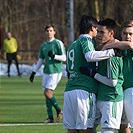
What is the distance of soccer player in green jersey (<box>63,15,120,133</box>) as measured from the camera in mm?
9898

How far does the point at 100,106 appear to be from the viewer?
32.9 ft

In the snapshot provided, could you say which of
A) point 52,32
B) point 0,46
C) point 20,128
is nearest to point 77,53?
point 20,128

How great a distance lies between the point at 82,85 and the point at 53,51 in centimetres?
605

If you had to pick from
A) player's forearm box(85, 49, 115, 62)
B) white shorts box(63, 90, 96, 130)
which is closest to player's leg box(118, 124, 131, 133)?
white shorts box(63, 90, 96, 130)

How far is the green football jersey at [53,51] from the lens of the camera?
16109 mm

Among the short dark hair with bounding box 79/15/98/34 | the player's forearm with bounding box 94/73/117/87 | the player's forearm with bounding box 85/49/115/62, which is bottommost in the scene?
the player's forearm with bounding box 94/73/117/87

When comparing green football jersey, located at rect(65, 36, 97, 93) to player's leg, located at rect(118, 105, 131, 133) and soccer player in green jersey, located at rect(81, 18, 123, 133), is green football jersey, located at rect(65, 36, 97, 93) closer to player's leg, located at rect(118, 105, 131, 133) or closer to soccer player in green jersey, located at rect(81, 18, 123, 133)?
soccer player in green jersey, located at rect(81, 18, 123, 133)

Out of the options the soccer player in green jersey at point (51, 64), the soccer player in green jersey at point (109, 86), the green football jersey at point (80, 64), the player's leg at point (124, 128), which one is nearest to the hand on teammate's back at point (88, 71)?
the soccer player in green jersey at point (109, 86)

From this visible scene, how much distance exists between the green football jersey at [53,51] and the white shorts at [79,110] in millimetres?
6069

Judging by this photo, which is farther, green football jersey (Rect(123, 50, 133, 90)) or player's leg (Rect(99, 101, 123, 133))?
green football jersey (Rect(123, 50, 133, 90))

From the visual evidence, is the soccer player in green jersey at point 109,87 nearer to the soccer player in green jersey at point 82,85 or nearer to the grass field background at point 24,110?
the soccer player in green jersey at point 82,85

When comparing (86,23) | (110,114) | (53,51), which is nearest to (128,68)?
(110,114)

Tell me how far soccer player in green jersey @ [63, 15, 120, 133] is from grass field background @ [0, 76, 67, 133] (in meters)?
4.01

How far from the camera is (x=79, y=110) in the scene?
9.94m
